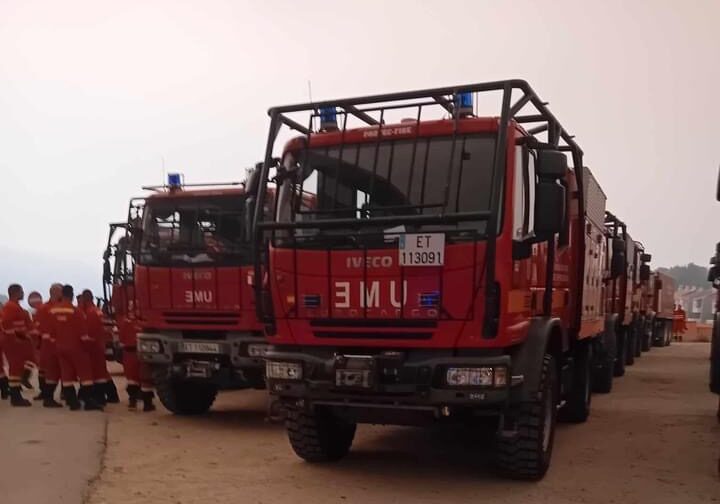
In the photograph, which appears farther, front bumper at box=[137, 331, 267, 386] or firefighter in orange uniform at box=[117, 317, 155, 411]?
firefighter in orange uniform at box=[117, 317, 155, 411]

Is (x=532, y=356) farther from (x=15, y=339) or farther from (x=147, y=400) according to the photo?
(x=15, y=339)

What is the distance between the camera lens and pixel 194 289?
9.34m

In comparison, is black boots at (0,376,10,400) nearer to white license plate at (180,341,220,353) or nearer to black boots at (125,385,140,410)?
black boots at (125,385,140,410)

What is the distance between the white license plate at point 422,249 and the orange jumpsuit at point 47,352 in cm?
674

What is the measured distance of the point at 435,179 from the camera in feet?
19.7

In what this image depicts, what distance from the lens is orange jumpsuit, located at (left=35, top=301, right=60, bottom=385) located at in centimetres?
1076

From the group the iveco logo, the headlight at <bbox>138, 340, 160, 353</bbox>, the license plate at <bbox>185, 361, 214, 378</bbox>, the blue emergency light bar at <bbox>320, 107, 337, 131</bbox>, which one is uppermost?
the blue emergency light bar at <bbox>320, 107, 337, 131</bbox>

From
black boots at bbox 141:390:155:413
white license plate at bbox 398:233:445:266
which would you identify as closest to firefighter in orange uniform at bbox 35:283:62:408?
black boots at bbox 141:390:155:413

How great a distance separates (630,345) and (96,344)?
40.5 feet

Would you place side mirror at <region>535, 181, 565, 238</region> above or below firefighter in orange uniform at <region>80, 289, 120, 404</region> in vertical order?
above

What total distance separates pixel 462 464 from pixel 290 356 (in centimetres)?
207

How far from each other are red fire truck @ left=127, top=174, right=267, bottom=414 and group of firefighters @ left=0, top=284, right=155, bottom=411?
109 centimetres

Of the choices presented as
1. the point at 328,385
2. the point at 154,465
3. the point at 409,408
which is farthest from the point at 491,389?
the point at 154,465

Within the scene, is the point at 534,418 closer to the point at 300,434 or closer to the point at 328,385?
the point at 328,385
